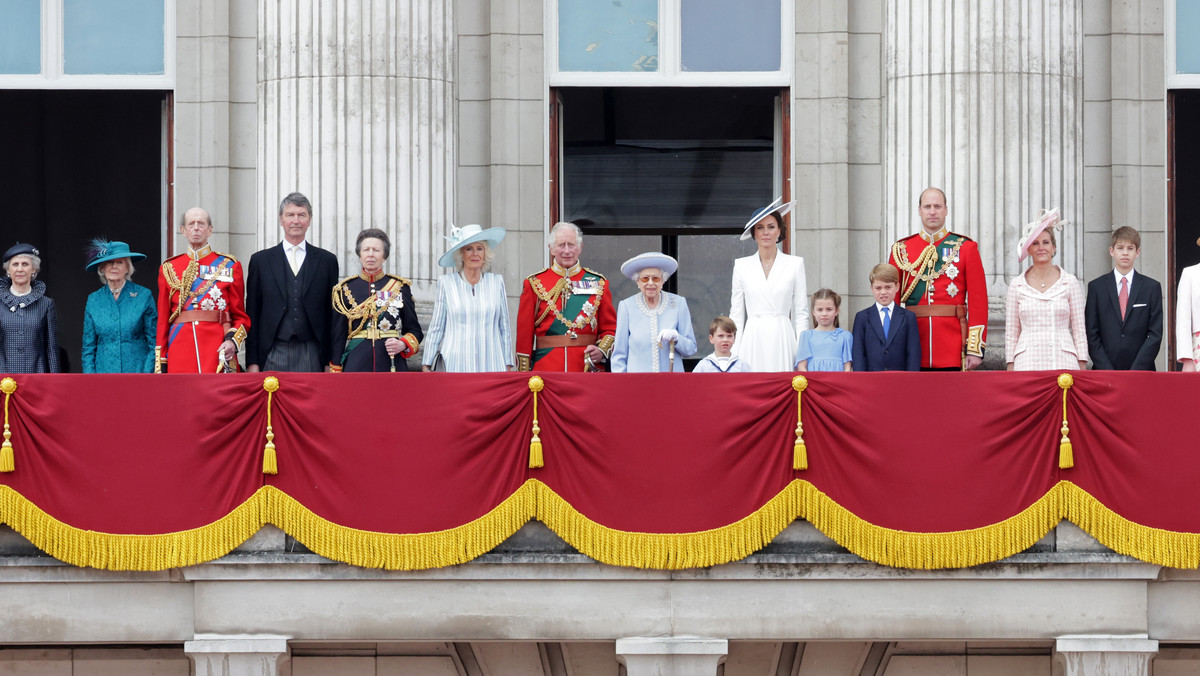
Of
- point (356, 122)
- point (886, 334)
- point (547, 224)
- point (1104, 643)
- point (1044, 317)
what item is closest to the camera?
point (1104, 643)

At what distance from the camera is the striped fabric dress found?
1178cm

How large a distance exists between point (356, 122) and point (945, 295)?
4.86 metres

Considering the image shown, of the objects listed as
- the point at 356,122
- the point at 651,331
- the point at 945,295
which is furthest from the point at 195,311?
the point at 945,295

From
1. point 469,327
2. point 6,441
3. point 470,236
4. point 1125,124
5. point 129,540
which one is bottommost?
point 129,540

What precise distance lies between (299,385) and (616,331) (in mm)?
2497

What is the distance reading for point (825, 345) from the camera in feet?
38.0

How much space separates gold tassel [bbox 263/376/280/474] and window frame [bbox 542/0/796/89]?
18.0 ft

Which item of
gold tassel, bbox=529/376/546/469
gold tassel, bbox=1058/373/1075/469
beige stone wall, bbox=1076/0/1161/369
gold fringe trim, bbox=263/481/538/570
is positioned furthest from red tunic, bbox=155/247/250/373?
beige stone wall, bbox=1076/0/1161/369

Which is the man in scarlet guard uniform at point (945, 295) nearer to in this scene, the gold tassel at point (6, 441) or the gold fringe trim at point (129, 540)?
the gold fringe trim at point (129, 540)

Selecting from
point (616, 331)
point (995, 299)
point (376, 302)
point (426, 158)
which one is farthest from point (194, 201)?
point (995, 299)

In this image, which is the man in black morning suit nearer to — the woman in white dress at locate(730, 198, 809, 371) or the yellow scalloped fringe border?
the yellow scalloped fringe border

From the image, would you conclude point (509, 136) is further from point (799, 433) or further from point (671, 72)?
point (799, 433)

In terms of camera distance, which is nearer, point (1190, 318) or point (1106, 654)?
point (1106, 654)

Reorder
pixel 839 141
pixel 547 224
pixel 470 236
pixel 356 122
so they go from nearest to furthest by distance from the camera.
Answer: pixel 470 236 → pixel 356 122 → pixel 839 141 → pixel 547 224
